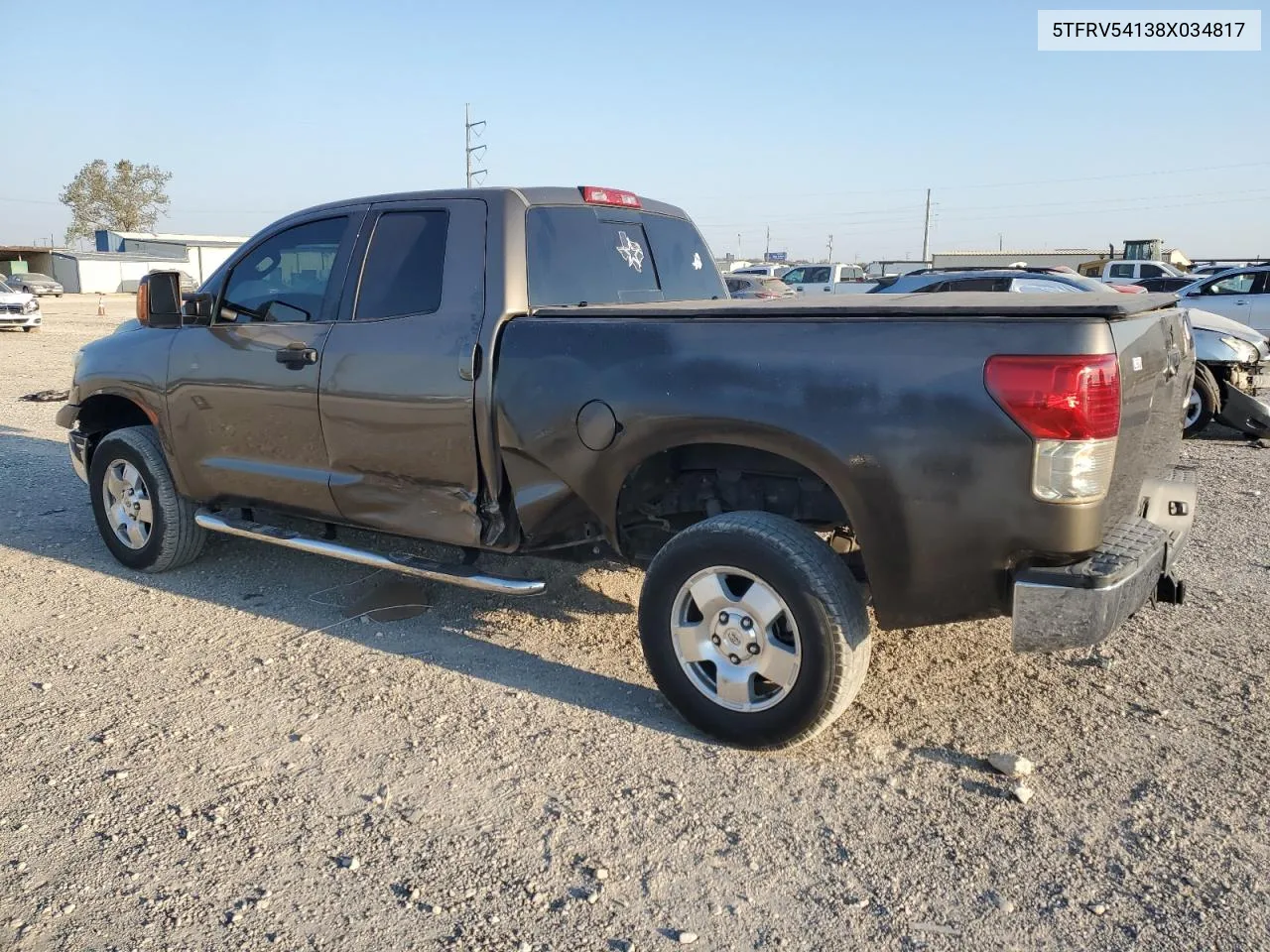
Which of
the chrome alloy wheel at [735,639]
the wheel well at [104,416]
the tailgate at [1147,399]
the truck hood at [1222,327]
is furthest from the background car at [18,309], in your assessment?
the tailgate at [1147,399]

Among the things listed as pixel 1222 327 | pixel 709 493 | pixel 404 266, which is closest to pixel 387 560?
pixel 404 266

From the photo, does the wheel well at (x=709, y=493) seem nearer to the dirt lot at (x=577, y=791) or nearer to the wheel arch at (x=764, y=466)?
the wheel arch at (x=764, y=466)

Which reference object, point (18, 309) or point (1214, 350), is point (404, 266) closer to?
point (1214, 350)

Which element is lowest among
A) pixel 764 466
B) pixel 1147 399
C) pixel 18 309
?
pixel 764 466

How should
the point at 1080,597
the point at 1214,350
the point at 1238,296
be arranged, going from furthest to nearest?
1. the point at 1238,296
2. the point at 1214,350
3. the point at 1080,597

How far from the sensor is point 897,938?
8.32 feet

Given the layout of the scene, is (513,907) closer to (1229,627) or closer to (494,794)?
(494,794)

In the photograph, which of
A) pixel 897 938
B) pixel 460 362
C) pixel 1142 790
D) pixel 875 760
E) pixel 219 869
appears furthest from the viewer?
pixel 460 362

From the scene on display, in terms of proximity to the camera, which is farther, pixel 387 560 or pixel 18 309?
pixel 18 309

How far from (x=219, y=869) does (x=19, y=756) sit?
1.18 metres

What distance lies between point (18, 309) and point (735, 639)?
27.7 m

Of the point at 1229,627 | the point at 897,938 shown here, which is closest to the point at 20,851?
the point at 897,938

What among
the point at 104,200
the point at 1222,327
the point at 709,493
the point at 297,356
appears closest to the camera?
the point at 709,493

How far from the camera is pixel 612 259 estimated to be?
4.71 metres
